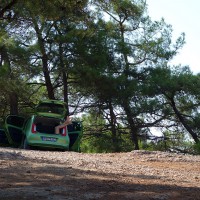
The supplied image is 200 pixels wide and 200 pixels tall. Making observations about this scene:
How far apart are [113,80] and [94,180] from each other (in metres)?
13.4

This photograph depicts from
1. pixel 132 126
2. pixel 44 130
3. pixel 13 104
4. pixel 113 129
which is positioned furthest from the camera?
pixel 113 129

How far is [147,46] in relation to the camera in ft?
71.9

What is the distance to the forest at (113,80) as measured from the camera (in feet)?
66.4

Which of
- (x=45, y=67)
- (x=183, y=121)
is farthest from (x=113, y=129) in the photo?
(x=45, y=67)

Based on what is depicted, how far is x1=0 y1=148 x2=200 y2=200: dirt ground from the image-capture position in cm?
592

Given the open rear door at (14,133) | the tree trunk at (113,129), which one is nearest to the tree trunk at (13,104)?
the open rear door at (14,133)

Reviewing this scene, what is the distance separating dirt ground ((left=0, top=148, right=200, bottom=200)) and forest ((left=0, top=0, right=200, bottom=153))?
9559 mm

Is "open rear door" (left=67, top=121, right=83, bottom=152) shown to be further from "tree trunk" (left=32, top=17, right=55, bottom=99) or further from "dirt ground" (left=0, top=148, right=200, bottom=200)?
"dirt ground" (left=0, top=148, right=200, bottom=200)

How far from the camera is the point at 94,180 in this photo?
7137 millimetres

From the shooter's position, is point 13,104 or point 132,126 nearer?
point 13,104

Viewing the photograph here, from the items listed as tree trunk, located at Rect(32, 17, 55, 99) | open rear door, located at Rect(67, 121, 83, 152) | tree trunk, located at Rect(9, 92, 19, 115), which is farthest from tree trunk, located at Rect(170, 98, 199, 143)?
tree trunk, located at Rect(9, 92, 19, 115)

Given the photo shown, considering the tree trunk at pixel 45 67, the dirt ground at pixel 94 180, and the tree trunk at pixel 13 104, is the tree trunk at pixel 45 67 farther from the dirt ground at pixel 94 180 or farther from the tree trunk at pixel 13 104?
the dirt ground at pixel 94 180

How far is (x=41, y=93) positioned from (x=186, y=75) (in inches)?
313

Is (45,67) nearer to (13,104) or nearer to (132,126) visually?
(13,104)
